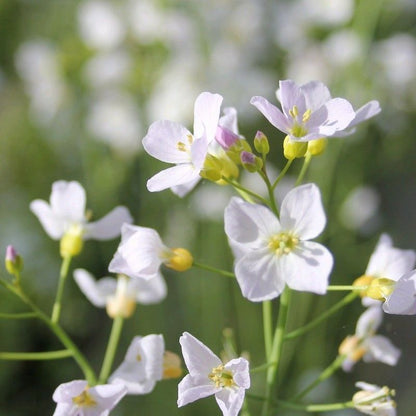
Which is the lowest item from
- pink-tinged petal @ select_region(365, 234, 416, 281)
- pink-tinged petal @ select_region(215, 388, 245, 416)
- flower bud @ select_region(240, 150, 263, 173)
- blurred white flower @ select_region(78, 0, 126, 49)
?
pink-tinged petal @ select_region(215, 388, 245, 416)

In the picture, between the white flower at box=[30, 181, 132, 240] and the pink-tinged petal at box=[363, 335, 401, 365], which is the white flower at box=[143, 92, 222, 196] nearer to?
the white flower at box=[30, 181, 132, 240]

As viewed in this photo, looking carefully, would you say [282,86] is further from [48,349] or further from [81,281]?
[48,349]

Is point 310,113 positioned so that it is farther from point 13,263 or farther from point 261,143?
point 13,263

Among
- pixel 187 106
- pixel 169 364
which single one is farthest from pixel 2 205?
pixel 169 364

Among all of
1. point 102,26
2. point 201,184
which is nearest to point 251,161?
point 201,184

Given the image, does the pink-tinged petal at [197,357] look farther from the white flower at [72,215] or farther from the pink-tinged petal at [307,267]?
the white flower at [72,215]

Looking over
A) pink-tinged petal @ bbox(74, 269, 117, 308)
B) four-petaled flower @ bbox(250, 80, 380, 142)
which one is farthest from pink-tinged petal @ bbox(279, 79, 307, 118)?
pink-tinged petal @ bbox(74, 269, 117, 308)
